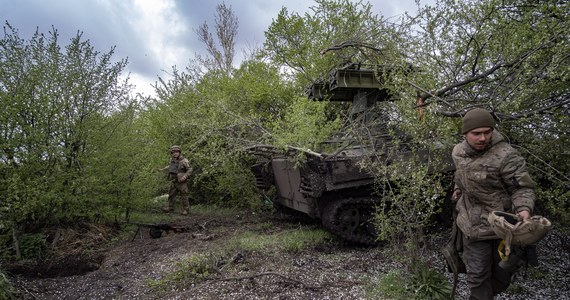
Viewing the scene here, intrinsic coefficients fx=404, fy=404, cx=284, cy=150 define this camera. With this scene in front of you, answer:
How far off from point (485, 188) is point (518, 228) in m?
0.51

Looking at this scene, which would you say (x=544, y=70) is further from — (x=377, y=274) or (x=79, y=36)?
(x=79, y=36)

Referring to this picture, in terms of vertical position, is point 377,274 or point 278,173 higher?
point 278,173

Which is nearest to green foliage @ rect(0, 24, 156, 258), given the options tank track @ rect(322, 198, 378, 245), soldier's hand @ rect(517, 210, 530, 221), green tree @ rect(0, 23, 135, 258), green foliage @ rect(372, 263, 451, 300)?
green tree @ rect(0, 23, 135, 258)

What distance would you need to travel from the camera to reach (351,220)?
253 inches

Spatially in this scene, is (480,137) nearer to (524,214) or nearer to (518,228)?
(524,214)

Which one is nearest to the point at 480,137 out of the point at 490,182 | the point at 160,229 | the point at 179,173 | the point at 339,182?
Result: the point at 490,182

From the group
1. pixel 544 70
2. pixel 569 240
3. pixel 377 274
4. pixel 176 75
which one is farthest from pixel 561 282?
pixel 176 75

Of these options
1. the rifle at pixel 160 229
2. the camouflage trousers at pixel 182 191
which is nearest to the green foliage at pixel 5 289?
the rifle at pixel 160 229

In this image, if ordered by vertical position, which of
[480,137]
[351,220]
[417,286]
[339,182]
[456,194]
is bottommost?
[417,286]

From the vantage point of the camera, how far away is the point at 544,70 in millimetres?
3656

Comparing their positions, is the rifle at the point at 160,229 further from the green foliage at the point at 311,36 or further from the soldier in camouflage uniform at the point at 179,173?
the green foliage at the point at 311,36

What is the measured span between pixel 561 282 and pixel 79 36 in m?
7.97

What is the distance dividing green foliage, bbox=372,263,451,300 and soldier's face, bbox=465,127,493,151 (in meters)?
1.52

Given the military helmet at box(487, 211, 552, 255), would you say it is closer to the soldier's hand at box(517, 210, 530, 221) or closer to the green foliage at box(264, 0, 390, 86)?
the soldier's hand at box(517, 210, 530, 221)
